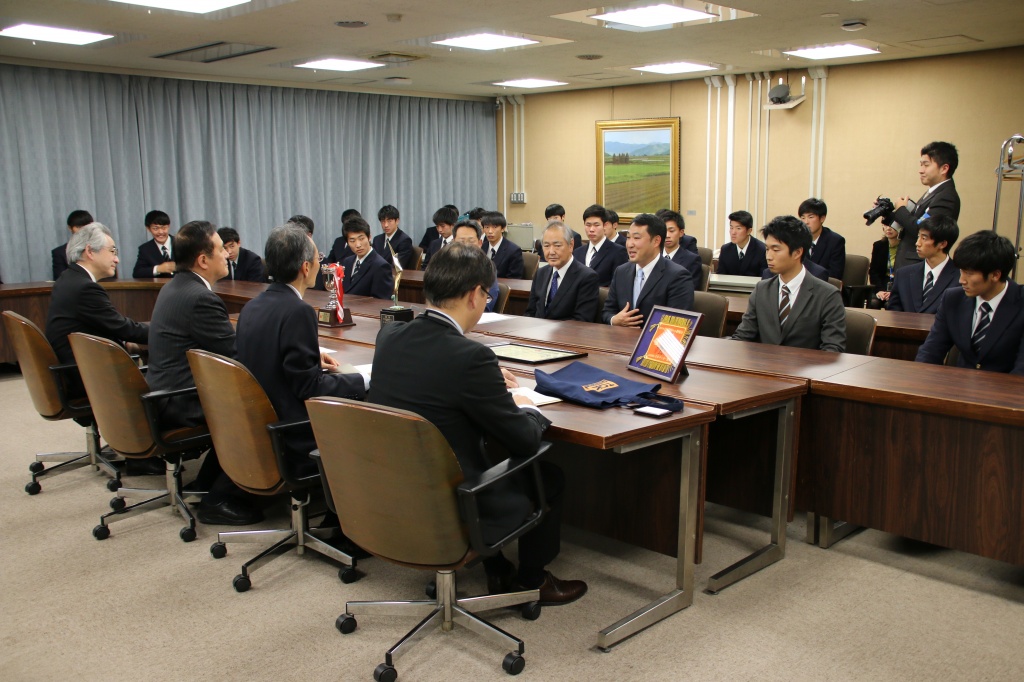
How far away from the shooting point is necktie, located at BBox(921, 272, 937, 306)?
4.70 metres

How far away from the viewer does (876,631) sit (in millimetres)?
2613

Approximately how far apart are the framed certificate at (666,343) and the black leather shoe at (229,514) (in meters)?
1.67

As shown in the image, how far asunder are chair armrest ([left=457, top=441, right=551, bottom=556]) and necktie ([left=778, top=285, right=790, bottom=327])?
1816mm

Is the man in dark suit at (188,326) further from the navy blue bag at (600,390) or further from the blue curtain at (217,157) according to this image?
the blue curtain at (217,157)

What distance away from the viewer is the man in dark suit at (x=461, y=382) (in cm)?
225

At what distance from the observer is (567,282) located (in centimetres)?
496

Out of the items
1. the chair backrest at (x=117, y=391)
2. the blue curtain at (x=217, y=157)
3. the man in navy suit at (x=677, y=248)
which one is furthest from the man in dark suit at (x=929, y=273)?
the blue curtain at (x=217, y=157)

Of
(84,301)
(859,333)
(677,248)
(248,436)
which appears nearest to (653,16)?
(677,248)

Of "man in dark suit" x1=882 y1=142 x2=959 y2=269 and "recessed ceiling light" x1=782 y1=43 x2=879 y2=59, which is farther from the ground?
"recessed ceiling light" x1=782 y1=43 x2=879 y2=59

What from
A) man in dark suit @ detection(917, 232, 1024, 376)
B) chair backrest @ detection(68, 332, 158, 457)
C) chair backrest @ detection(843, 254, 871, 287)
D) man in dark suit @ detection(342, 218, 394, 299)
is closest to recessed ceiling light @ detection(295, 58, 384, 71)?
man in dark suit @ detection(342, 218, 394, 299)

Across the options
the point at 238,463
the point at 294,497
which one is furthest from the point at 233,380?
the point at 294,497

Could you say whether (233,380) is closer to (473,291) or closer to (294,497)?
(294,497)

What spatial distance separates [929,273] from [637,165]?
5224 mm

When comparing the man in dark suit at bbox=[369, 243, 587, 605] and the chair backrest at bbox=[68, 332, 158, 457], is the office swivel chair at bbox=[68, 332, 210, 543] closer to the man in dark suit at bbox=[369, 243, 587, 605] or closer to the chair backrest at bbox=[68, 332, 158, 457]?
the chair backrest at bbox=[68, 332, 158, 457]
